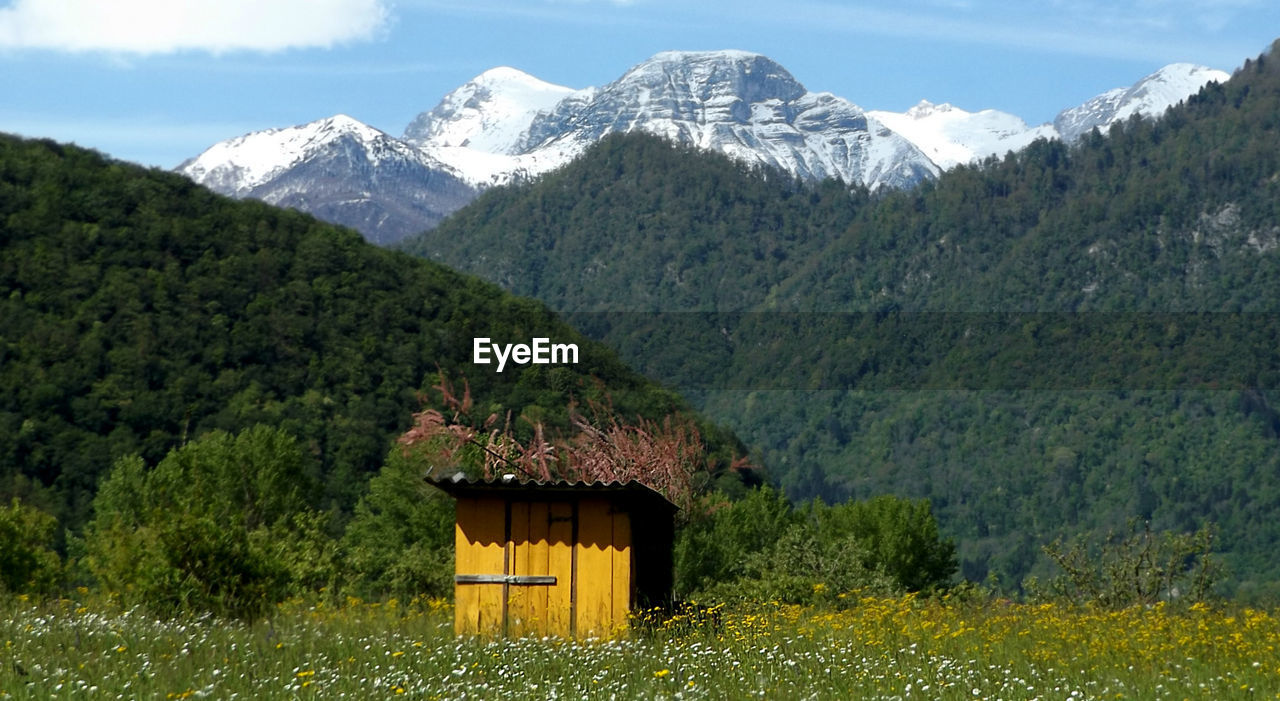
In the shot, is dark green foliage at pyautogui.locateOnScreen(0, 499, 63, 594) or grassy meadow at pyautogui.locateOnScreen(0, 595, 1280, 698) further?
dark green foliage at pyautogui.locateOnScreen(0, 499, 63, 594)

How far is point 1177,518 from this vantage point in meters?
105

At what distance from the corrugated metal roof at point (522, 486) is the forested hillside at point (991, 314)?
80.4 meters

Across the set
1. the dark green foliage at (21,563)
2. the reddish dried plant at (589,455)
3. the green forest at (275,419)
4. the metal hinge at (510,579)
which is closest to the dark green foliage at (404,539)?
the green forest at (275,419)

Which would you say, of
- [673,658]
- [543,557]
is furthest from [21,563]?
[673,658]

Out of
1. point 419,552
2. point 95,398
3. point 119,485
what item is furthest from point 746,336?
point 419,552

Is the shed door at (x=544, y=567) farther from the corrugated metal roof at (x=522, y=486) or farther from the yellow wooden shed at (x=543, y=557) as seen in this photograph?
the corrugated metal roof at (x=522, y=486)

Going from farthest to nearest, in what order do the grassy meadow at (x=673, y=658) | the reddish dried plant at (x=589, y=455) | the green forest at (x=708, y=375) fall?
the green forest at (x=708, y=375)
the reddish dried plant at (x=589, y=455)
the grassy meadow at (x=673, y=658)

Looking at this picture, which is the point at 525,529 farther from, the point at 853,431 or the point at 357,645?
the point at 853,431

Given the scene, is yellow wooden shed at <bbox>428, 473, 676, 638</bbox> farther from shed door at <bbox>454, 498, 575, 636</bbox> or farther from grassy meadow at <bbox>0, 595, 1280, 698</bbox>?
grassy meadow at <bbox>0, 595, 1280, 698</bbox>

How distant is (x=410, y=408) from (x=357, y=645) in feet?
202

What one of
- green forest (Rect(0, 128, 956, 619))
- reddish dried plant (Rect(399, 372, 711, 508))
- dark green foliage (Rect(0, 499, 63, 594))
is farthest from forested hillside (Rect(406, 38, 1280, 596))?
dark green foliage (Rect(0, 499, 63, 594))

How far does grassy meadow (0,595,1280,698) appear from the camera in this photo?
980 cm

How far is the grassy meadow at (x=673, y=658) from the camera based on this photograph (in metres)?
9.80

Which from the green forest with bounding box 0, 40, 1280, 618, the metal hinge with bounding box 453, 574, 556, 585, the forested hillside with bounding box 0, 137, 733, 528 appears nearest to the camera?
the metal hinge with bounding box 453, 574, 556, 585
